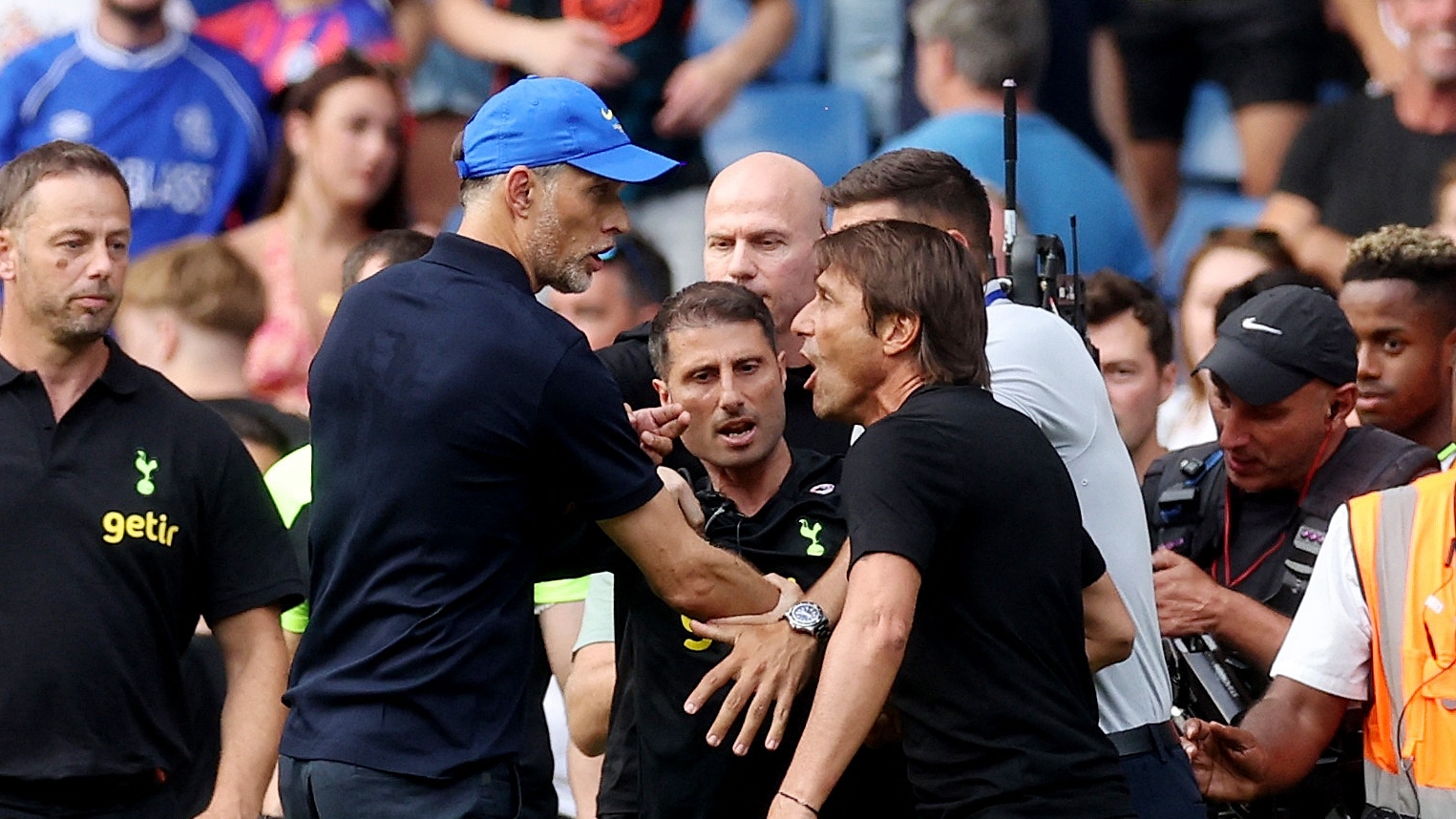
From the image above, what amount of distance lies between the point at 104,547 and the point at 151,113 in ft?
13.5

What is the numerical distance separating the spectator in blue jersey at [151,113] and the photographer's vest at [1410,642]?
531 cm

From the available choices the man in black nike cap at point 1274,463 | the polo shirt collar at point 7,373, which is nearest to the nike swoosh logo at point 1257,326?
the man in black nike cap at point 1274,463

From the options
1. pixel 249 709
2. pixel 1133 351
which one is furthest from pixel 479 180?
pixel 1133 351

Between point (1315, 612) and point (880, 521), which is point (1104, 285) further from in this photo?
point (880, 521)

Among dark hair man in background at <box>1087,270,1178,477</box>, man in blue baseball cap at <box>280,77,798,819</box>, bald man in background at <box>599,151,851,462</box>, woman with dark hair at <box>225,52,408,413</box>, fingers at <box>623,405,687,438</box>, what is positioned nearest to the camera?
man in blue baseball cap at <box>280,77,798,819</box>

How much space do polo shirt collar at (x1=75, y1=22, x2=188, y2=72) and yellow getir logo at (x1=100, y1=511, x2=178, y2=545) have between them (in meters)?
4.17

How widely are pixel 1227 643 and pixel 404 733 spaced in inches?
74.5

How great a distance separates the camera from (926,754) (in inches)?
139

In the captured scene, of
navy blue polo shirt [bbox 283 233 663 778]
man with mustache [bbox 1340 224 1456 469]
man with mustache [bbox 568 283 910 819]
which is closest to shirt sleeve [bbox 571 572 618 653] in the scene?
man with mustache [bbox 568 283 910 819]

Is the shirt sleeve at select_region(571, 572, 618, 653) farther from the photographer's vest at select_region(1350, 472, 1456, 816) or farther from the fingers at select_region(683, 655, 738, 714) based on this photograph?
the photographer's vest at select_region(1350, 472, 1456, 816)

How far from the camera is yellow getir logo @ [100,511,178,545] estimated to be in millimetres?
4359

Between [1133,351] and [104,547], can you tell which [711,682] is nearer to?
[104,547]

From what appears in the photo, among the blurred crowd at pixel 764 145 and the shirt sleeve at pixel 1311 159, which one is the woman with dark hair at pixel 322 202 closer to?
the blurred crowd at pixel 764 145

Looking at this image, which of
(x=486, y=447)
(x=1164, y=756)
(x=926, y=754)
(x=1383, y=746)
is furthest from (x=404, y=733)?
(x=1383, y=746)
